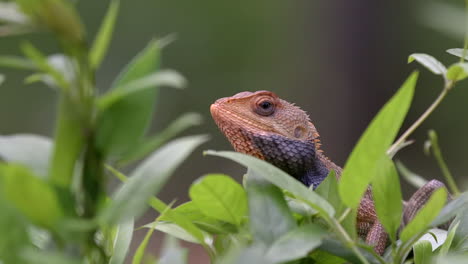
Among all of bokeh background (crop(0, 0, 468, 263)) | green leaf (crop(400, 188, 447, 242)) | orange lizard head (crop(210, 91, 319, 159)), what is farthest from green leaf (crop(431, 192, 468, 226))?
bokeh background (crop(0, 0, 468, 263))

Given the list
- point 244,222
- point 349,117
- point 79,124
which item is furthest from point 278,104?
point 349,117

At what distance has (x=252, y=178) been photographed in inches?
19.4

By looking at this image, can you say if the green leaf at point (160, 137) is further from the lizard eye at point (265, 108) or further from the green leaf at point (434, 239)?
the lizard eye at point (265, 108)

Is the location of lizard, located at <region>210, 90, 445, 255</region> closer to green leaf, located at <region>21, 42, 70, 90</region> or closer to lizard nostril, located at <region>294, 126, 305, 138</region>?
lizard nostril, located at <region>294, 126, 305, 138</region>

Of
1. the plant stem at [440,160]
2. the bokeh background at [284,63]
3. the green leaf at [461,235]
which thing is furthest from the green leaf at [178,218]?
the bokeh background at [284,63]

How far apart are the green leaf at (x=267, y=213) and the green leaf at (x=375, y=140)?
48mm

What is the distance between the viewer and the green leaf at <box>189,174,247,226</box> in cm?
45

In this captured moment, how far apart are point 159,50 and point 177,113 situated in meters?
5.44

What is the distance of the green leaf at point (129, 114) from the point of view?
39 centimetres

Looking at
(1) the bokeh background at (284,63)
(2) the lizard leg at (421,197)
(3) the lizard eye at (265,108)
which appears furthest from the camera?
(1) the bokeh background at (284,63)

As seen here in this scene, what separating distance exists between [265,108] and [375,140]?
31.4 inches

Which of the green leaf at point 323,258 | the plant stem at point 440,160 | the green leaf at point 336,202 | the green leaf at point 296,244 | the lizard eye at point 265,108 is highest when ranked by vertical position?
the green leaf at point 296,244

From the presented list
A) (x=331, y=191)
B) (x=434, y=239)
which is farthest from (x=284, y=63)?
(x=331, y=191)

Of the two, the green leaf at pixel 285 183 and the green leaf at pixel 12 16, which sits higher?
the green leaf at pixel 12 16
